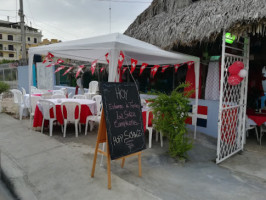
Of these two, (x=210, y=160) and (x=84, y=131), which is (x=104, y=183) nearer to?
(x=210, y=160)

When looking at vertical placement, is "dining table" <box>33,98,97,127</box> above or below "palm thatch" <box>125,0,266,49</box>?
below

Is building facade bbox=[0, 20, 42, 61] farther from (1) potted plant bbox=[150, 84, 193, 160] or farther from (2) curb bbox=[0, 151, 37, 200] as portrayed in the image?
(1) potted plant bbox=[150, 84, 193, 160]

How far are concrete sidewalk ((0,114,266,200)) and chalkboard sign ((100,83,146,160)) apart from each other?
1.65 ft

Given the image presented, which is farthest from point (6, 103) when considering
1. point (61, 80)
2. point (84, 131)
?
point (84, 131)

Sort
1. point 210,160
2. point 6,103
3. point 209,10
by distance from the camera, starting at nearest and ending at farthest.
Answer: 1. point 210,160
2. point 209,10
3. point 6,103

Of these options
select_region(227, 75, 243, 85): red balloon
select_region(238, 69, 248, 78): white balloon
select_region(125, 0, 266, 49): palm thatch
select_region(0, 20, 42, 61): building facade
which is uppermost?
select_region(0, 20, 42, 61): building facade

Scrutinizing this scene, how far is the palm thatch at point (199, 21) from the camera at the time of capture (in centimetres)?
378

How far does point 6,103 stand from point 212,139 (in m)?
7.93

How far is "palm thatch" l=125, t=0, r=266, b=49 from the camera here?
378cm

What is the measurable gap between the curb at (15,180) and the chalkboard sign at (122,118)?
1226 millimetres

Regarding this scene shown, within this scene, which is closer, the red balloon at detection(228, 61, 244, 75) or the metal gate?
the red balloon at detection(228, 61, 244, 75)

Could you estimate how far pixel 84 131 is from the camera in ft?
18.6

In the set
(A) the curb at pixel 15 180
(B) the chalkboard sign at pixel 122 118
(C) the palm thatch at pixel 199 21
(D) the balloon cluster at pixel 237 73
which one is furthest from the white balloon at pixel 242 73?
(A) the curb at pixel 15 180

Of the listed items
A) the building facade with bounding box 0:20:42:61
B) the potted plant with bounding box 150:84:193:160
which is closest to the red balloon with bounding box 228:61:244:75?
the potted plant with bounding box 150:84:193:160
